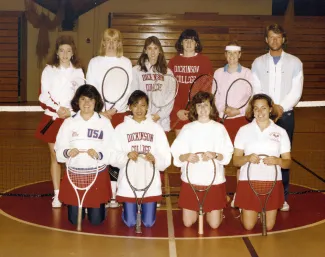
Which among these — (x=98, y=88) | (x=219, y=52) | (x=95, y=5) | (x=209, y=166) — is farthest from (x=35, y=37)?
(x=209, y=166)

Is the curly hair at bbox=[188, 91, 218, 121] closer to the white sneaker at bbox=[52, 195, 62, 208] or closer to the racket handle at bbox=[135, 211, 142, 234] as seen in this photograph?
the racket handle at bbox=[135, 211, 142, 234]

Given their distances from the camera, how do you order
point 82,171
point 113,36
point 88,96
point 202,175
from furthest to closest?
point 113,36 < point 88,96 < point 82,171 < point 202,175

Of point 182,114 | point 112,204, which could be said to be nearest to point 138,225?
point 112,204

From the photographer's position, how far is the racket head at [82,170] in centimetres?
630

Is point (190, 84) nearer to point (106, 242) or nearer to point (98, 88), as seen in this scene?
point (98, 88)

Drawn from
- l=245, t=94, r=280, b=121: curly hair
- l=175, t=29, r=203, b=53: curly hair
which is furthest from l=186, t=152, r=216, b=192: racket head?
l=175, t=29, r=203, b=53: curly hair

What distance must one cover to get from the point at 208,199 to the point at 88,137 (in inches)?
52.8

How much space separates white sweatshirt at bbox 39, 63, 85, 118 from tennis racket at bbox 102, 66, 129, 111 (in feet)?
1.03

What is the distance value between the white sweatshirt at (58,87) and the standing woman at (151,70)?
25.0 inches

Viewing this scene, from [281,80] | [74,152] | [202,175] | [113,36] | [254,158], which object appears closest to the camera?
[254,158]

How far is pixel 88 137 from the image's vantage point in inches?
251

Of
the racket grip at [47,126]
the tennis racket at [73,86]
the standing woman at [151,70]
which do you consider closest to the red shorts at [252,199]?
the standing woman at [151,70]

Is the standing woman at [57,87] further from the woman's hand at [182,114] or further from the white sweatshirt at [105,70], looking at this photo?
the woman's hand at [182,114]

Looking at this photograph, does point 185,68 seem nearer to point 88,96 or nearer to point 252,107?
point 252,107
